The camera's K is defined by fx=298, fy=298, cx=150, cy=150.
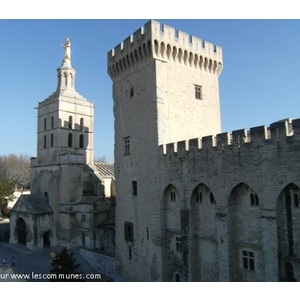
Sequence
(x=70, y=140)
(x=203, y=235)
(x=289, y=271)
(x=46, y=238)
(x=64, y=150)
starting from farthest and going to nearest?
(x=70, y=140), (x=64, y=150), (x=46, y=238), (x=203, y=235), (x=289, y=271)

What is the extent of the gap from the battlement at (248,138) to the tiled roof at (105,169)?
21.5 metres

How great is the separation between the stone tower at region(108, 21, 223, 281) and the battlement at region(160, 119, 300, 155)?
8.96 feet

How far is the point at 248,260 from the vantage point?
15.5 metres

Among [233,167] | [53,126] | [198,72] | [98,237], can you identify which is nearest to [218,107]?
[198,72]

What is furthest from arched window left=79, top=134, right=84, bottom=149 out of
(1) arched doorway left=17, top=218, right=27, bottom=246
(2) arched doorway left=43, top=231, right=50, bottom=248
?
(2) arched doorway left=43, top=231, right=50, bottom=248

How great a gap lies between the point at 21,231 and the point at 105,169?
13.2m

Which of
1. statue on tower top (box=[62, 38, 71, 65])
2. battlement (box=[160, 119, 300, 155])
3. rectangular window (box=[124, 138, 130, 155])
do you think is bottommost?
battlement (box=[160, 119, 300, 155])

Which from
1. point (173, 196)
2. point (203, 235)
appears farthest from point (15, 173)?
point (203, 235)

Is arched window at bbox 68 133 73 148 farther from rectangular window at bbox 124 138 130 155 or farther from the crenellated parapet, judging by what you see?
rectangular window at bbox 124 138 130 155

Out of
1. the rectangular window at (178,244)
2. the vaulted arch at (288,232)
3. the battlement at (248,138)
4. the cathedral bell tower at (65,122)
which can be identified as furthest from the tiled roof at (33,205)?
the vaulted arch at (288,232)

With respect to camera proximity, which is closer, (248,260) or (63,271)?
(248,260)

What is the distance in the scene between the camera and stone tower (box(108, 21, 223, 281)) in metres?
21.1

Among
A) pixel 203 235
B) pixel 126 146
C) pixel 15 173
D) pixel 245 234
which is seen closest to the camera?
pixel 245 234

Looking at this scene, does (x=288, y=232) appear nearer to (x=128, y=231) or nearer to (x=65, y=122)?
(x=128, y=231)
